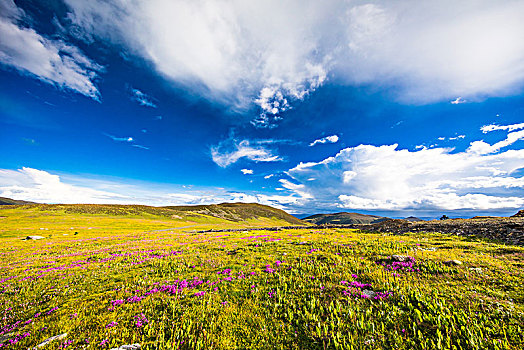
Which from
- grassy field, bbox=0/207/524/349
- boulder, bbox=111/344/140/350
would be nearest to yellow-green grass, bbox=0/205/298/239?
grassy field, bbox=0/207/524/349

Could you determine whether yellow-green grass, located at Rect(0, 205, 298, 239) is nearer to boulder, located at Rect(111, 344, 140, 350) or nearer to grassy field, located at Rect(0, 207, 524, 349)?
grassy field, located at Rect(0, 207, 524, 349)

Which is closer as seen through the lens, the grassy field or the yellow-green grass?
the grassy field

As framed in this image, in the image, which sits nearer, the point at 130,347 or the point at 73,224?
the point at 130,347

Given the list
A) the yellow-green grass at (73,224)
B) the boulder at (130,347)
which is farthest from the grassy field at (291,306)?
the yellow-green grass at (73,224)

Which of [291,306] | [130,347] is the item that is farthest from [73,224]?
[291,306]

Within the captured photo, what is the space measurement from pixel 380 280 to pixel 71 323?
12.9 metres

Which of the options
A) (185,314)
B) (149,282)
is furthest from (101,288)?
(185,314)

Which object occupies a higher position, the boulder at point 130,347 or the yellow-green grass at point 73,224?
the boulder at point 130,347

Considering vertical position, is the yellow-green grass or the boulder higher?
the boulder

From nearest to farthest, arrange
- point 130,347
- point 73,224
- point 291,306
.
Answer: point 130,347 → point 291,306 → point 73,224

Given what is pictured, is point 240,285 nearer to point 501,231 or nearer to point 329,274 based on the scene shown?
point 329,274

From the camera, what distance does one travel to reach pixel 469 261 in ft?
32.9

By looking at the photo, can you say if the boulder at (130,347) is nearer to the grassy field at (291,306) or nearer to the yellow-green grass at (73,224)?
the grassy field at (291,306)

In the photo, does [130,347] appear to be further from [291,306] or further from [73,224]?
[73,224]
